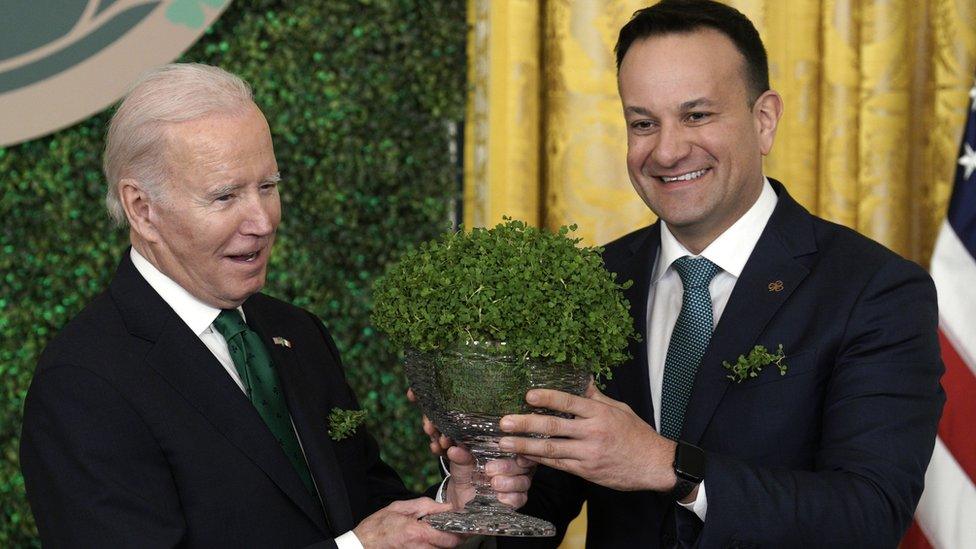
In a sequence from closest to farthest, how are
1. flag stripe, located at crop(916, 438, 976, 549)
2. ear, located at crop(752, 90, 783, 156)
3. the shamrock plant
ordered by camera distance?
the shamrock plant < ear, located at crop(752, 90, 783, 156) < flag stripe, located at crop(916, 438, 976, 549)

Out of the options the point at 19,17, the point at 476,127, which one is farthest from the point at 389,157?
the point at 19,17

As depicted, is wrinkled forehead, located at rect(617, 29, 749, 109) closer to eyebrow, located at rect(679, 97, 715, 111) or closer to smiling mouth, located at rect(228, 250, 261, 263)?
eyebrow, located at rect(679, 97, 715, 111)

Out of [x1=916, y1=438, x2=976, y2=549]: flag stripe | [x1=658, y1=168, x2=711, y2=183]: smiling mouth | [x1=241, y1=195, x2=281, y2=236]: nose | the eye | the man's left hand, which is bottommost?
[x1=916, y1=438, x2=976, y2=549]: flag stripe

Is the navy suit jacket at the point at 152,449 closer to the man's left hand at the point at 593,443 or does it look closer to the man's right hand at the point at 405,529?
the man's right hand at the point at 405,529

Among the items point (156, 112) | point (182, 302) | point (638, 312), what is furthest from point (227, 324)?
point (638, 312)

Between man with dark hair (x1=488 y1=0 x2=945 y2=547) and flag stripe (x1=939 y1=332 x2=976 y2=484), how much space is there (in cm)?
83

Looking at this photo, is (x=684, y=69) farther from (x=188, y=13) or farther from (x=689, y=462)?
(x=188, y=13)

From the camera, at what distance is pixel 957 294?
282cm

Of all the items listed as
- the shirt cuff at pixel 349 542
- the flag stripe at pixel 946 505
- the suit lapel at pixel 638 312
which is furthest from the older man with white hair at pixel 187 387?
the flag stripe at pixel 946 505

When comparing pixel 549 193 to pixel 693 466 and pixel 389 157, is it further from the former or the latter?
pixel 693 466

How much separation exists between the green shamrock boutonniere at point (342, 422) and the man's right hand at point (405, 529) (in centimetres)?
31

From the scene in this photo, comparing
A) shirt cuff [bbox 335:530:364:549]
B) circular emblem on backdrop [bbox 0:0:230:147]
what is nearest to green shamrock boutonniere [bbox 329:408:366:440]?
shirt cuff [bbox 335:530:364:549]

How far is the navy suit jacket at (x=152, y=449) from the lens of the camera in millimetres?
1794

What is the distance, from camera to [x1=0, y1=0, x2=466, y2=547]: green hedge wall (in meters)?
3.62
